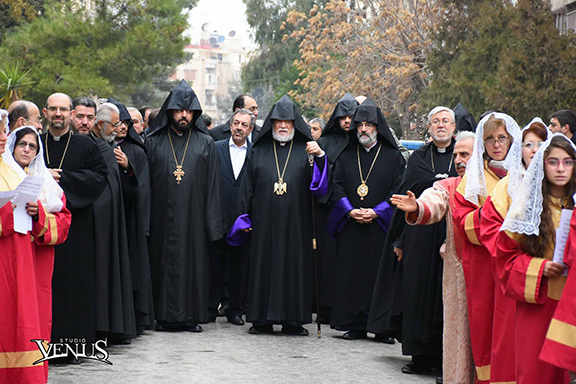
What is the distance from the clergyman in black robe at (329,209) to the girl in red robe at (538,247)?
182 inches

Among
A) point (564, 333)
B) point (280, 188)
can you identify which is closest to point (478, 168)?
point (564, 333)

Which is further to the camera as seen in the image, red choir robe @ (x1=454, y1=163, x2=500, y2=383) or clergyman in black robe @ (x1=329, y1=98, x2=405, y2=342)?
clergyman in black robe @ (x1=329, y1=98, x2=405, y2=342)

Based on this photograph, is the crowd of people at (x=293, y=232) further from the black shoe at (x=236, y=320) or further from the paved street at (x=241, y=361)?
the paved street at (x=241, y=361)

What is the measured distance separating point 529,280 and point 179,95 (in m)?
5.80

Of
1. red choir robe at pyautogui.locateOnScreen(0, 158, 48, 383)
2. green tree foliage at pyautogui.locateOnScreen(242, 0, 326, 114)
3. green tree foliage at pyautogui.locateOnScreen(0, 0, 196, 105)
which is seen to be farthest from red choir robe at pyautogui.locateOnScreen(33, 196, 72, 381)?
green tree foliage at pyautogui.locateOnScreen(242, 0, 326, 114)

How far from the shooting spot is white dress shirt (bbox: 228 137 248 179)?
11.3m

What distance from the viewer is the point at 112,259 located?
8.80 meters

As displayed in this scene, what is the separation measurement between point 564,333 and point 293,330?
5.23m

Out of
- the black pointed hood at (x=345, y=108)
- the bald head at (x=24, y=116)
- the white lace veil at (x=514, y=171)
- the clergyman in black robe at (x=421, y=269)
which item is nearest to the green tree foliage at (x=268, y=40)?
the black pointed hood at (x=345, y=108)

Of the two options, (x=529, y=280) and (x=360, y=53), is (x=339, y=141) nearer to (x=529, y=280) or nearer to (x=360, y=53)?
(x=529, y=280)

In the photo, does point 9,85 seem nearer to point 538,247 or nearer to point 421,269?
point 421,269

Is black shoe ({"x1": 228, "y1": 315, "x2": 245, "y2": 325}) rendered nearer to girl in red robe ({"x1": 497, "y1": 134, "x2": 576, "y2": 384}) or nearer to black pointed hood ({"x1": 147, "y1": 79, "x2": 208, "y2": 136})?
black pointed hood ({"x1": 147, "y1": 79, "x2": 208, "y2": 136})

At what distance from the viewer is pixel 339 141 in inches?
443

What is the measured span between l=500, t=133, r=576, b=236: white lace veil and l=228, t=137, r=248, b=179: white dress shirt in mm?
5965
